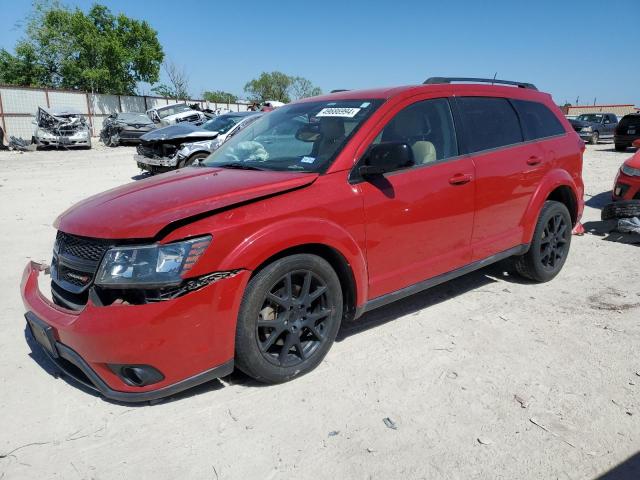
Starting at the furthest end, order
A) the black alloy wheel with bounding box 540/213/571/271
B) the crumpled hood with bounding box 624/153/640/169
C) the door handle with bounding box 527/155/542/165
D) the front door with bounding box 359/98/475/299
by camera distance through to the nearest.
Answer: the crumpled hood with bounding box 624/153/640/169 → the black alloy wheel with bounding box 540/213/571/271 → the door handle with bounding box 527/155/542/165 → the front door with bounding box 359/98/475/299

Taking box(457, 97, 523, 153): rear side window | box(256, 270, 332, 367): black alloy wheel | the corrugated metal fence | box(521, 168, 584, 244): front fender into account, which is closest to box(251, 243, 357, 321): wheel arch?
box(256, 270, 332, 367): black alloy wheel

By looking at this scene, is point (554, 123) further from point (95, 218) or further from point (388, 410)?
point (95, 218)

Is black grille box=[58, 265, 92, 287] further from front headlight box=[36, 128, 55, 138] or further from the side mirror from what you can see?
front headlight box=[36, 128, 55, 138]

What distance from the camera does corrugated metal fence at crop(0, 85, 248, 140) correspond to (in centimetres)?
2369

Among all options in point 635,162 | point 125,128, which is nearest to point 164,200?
point 635,162

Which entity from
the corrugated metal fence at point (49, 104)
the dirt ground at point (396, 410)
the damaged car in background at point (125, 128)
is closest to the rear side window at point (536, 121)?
the dirt ground at point (396, 410)

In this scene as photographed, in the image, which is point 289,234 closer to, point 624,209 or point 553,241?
point 553,241

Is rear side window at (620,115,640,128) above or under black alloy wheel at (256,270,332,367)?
above

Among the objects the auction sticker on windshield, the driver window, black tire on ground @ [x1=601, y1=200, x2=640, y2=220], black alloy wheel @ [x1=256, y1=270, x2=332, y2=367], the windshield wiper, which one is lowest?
black alloy wheel @ [x1=256, y1=270, x2=332, y2=367]

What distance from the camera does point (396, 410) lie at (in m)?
2.76

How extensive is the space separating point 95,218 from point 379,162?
1748mm

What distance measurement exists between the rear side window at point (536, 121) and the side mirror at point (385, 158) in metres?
1.91

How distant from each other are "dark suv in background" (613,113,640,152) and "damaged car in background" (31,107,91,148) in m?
22.9

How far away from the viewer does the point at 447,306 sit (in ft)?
13.8
